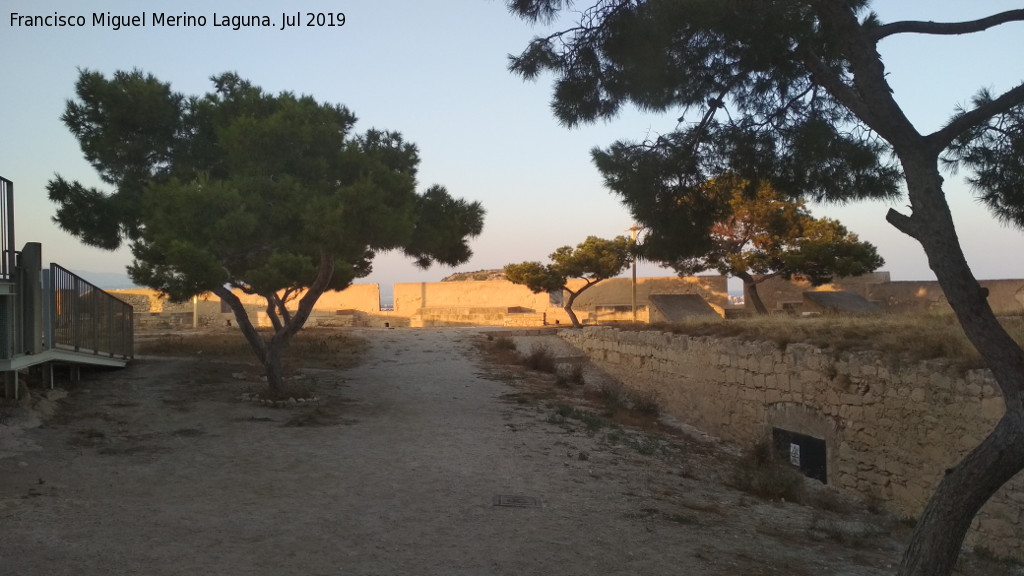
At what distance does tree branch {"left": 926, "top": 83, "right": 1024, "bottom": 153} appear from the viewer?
16.6 feet

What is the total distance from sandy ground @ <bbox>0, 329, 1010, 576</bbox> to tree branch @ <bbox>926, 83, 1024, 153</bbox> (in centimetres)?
321

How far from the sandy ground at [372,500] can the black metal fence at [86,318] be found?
0.85 m

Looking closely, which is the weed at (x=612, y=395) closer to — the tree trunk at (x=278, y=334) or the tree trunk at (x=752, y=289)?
the tree trunk at (x=278, y=334)

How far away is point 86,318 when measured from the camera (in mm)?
11516

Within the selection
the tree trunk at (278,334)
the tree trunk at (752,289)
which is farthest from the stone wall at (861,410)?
the tree trunk at (752,289)

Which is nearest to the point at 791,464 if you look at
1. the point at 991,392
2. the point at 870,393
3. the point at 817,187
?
the point at 870,393

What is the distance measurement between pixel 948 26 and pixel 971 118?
0.81 m

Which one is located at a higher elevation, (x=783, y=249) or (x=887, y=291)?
(x=783, y=249)

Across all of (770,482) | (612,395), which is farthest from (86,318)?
(770,482)

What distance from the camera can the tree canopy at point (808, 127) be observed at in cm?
455

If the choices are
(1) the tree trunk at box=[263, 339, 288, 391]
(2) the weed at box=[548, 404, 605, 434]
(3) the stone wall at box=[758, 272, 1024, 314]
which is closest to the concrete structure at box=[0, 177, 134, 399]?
(1) the tree trunk at box=[263, 339, 288, 391]

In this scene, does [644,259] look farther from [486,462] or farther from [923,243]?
[923,243]

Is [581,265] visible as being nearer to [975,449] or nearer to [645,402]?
[645,402]

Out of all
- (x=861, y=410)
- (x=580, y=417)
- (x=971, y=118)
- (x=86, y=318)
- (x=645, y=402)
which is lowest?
(x=645, y=402)
